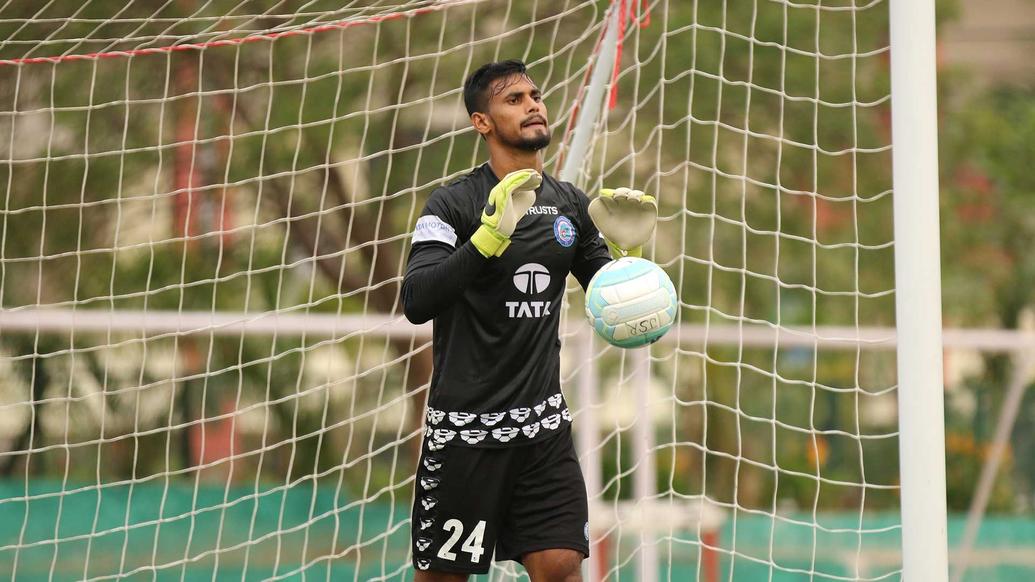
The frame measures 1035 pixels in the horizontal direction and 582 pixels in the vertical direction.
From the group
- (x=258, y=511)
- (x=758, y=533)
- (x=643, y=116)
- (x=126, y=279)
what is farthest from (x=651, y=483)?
(x=126, y=279)

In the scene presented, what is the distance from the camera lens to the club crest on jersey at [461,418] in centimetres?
393

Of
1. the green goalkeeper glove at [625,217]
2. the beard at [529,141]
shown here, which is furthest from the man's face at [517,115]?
the green goalkeeper glove at [625,217]

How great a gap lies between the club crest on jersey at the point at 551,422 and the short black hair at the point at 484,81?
37.5 inches

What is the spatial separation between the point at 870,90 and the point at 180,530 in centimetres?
557

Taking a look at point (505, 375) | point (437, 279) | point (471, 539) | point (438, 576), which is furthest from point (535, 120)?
point (438, 576)

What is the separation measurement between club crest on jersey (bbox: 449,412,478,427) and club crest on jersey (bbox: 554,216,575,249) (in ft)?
1.90

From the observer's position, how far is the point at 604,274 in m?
3.82

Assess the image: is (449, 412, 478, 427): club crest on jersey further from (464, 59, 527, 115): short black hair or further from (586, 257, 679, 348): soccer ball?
(464, 59, 527, 115): short black hair

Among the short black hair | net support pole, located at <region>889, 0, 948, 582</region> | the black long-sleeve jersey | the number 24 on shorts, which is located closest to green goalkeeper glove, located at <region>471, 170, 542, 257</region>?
the black long-sleeve jersey

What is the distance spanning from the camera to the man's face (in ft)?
12.9

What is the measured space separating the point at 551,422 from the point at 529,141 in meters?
0.85

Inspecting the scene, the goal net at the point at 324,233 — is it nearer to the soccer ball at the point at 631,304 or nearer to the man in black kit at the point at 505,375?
the man in black kit at the point at 505,375

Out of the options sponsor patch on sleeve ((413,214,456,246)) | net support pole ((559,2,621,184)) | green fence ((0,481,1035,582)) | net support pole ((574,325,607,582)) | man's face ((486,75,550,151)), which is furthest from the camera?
green fence ((0,481,1035,582))

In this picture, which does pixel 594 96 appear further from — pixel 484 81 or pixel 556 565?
pixel 556 565
